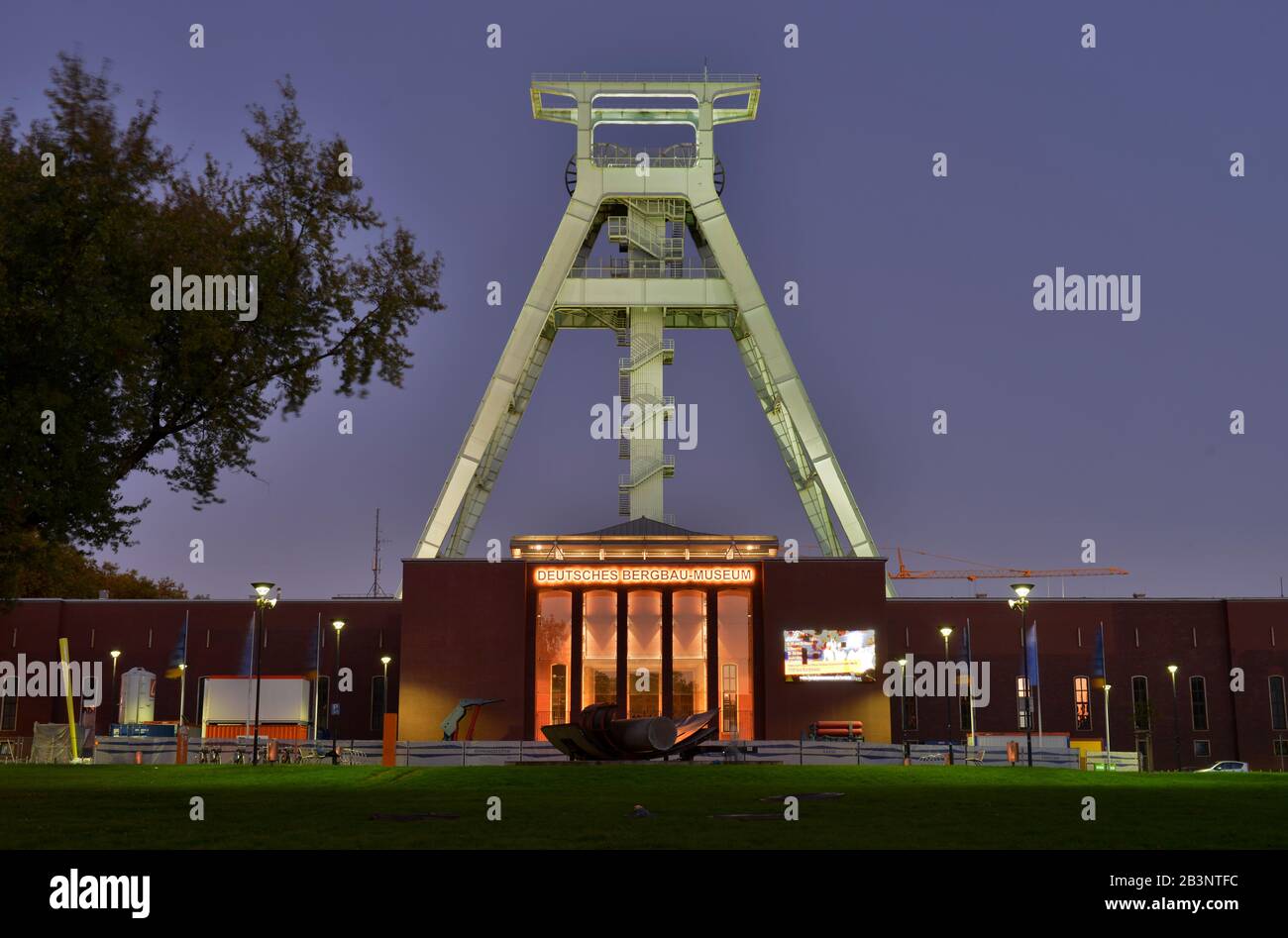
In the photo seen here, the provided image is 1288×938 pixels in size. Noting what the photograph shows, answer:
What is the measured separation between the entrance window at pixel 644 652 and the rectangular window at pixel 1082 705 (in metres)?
23.3

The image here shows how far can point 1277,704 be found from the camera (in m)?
71.8

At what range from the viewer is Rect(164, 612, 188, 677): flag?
68.6m

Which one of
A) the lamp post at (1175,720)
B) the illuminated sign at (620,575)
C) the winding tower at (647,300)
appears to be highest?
the winding tower at (647,300)

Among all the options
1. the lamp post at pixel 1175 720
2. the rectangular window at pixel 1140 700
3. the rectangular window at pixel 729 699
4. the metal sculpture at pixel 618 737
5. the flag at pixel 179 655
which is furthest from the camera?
the lamp post at pixel 1175 720

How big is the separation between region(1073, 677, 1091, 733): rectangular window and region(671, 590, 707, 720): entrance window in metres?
21.2

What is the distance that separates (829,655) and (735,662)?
4.79 meters

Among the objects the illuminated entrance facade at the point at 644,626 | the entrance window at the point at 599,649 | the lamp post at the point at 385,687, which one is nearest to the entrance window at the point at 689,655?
the illuminated entrance facade at the point at 644,626

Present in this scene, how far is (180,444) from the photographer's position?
1187 inches

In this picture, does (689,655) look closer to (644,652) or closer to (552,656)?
(644,652)

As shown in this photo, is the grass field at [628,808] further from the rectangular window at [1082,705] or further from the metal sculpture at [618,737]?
the rectangular window at [1082,705]

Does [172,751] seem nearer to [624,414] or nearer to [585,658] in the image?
[585,658]

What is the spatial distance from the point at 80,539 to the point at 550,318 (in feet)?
159

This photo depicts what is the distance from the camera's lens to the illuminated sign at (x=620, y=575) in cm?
6444

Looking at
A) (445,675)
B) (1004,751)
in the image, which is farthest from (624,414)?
(1004,751)
